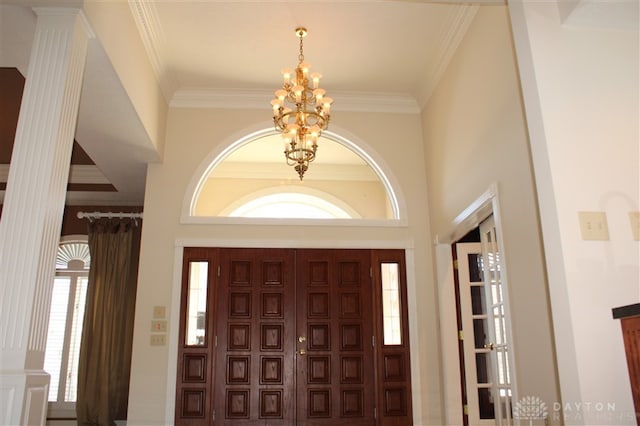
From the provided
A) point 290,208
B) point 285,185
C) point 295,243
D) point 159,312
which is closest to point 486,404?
point 295,243

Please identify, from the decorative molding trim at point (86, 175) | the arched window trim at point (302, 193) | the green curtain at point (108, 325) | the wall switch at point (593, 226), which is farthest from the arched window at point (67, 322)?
the wall switch at point (593, 226)

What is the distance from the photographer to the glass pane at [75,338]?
22.5ft

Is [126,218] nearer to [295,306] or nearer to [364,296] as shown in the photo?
[295,306]

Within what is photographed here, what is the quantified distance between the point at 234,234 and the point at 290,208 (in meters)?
0.70

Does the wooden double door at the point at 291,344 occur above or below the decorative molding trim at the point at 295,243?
below

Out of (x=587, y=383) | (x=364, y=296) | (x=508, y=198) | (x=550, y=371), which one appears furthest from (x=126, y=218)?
(x=587, y=383)

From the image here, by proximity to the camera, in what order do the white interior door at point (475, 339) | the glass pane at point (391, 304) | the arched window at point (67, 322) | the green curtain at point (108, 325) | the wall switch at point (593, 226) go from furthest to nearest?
the arched window at point (67, 322)
the green curtain at point (108, 325)
the glass pane at point (391, 304)
the white interior door at point (475, 339)
the wall switch at point (593, 226)

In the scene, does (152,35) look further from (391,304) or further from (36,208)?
(391,304)

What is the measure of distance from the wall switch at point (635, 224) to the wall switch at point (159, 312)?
431 cm

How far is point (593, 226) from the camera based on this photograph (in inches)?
102

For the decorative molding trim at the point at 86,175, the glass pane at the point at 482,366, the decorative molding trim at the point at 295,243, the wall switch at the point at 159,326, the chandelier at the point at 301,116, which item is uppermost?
the decorative molding trim at the point at 86,175

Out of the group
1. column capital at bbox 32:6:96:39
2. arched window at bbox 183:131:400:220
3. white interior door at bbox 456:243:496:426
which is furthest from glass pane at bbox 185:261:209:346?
column capital at bbox 32:6:96:39

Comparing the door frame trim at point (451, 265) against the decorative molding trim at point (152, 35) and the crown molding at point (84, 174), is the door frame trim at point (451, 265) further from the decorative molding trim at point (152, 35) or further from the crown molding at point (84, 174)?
the crown molding at point (84, 174)

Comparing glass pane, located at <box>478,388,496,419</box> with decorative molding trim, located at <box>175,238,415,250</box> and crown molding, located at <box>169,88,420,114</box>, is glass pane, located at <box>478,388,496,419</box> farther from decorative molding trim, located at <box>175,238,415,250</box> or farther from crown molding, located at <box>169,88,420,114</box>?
crown molding, located at <box>169,88,420,114</box>
